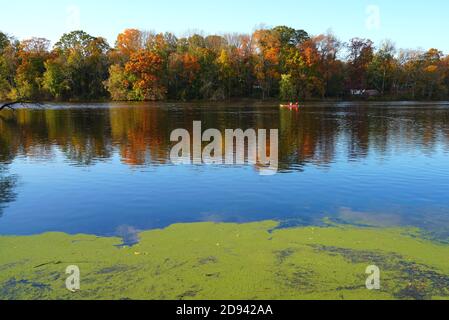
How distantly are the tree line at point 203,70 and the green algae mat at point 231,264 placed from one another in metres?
86.6

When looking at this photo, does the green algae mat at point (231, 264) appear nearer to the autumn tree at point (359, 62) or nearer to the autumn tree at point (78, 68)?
the autumn tree at point (78, 68)

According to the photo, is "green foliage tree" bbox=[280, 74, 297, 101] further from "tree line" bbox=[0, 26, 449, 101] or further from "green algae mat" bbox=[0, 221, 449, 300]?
"green algae mat" bbox=[0, 221, 449, 300]

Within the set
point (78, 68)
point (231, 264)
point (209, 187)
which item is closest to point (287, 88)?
point (78, 68)

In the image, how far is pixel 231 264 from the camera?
9.80m

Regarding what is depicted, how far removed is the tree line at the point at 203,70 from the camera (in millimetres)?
96500

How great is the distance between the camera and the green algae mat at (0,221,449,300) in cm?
859

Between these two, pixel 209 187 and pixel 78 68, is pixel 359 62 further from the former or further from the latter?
pixel 209 187

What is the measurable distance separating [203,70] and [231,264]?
3726 inches

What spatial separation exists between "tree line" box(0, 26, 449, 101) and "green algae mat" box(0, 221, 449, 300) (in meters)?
86.6

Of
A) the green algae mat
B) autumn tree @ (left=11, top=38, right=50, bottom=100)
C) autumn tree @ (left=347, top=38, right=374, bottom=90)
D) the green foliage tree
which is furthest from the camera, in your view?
autumn tree @ (left=347, top=38, right=374, bottom=90)

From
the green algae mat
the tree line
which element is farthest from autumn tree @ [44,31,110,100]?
the green algae mat

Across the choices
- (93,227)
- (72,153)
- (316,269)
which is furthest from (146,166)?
(316,269)

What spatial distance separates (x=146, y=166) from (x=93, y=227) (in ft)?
29.0

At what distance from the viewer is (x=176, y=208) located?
14562 mm
